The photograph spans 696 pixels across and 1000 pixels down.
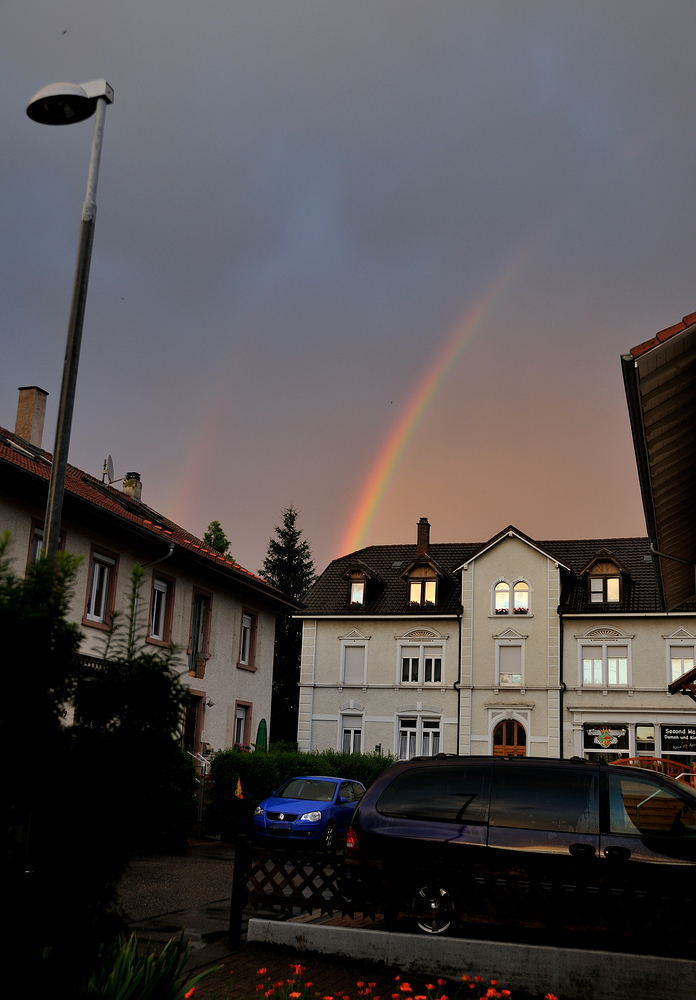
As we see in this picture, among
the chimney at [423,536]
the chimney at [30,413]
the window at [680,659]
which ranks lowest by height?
the window at [680,659]

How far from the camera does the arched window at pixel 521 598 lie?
148ft

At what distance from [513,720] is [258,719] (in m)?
16.4

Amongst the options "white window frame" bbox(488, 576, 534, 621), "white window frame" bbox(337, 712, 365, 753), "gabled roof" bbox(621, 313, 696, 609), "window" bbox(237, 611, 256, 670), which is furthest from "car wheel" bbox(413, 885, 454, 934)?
"white window frame" bbox(337, 712, 365, 753)

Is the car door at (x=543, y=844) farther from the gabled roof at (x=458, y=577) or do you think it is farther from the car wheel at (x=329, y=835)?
the gabled roof at (x=458, y=577)

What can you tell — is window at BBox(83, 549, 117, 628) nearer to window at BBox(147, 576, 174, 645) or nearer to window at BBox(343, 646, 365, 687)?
window at BBox(147, 576, 174, 645)

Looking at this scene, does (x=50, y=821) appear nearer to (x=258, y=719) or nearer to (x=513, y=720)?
(x=258, y=719)

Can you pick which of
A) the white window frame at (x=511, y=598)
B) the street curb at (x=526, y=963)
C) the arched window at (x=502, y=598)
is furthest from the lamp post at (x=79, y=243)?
the arched window at (x=502, y=598)

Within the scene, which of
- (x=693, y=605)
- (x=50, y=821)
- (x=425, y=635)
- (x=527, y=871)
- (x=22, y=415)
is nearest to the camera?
(x=50, y=821)

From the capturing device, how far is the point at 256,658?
3216 centimetres

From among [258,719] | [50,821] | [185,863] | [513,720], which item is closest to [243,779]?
[185,863]

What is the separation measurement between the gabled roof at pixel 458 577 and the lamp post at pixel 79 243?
38.1 metres

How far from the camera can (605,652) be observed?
43625 millimetres

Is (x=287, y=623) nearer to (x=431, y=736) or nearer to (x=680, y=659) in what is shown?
(x=431, y=736)

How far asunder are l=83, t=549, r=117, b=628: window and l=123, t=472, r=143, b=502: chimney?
9.18 meters
